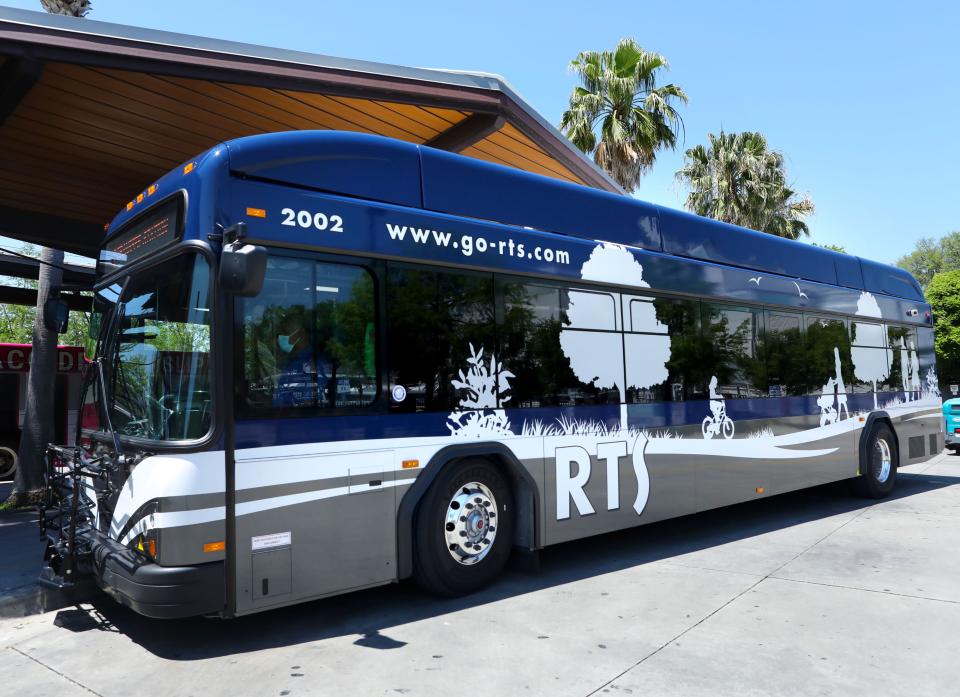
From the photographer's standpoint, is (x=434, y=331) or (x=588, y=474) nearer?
(x=434, y=331)

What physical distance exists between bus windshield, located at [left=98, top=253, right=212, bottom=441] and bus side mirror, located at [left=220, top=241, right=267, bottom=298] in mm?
363

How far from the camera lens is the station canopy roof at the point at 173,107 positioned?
631 cm

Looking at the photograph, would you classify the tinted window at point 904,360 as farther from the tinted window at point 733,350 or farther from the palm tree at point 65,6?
the palm tree at point 65,6

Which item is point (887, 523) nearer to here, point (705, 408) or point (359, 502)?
point (705, 408)

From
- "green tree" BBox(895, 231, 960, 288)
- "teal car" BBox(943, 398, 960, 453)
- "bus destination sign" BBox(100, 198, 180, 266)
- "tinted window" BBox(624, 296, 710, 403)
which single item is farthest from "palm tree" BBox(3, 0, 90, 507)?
"green tree" BBox(895, 231, 960, 288)

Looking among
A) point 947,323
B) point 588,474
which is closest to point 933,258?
point 947,323

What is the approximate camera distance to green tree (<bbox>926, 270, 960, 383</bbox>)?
32.1 m

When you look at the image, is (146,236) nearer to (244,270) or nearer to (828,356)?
(244,270)

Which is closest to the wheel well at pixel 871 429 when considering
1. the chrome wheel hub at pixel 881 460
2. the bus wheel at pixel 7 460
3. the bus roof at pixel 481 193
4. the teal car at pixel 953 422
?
the chrome wheel hub at pixel 881 460

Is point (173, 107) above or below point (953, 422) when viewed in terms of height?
above

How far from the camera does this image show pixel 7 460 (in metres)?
14.4

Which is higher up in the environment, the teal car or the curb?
the teal car

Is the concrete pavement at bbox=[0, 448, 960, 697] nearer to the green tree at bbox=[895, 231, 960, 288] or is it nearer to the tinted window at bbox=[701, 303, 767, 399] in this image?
the tinted window at bbox=[701, 303, 767, 399]

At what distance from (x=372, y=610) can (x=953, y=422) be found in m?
16.5
